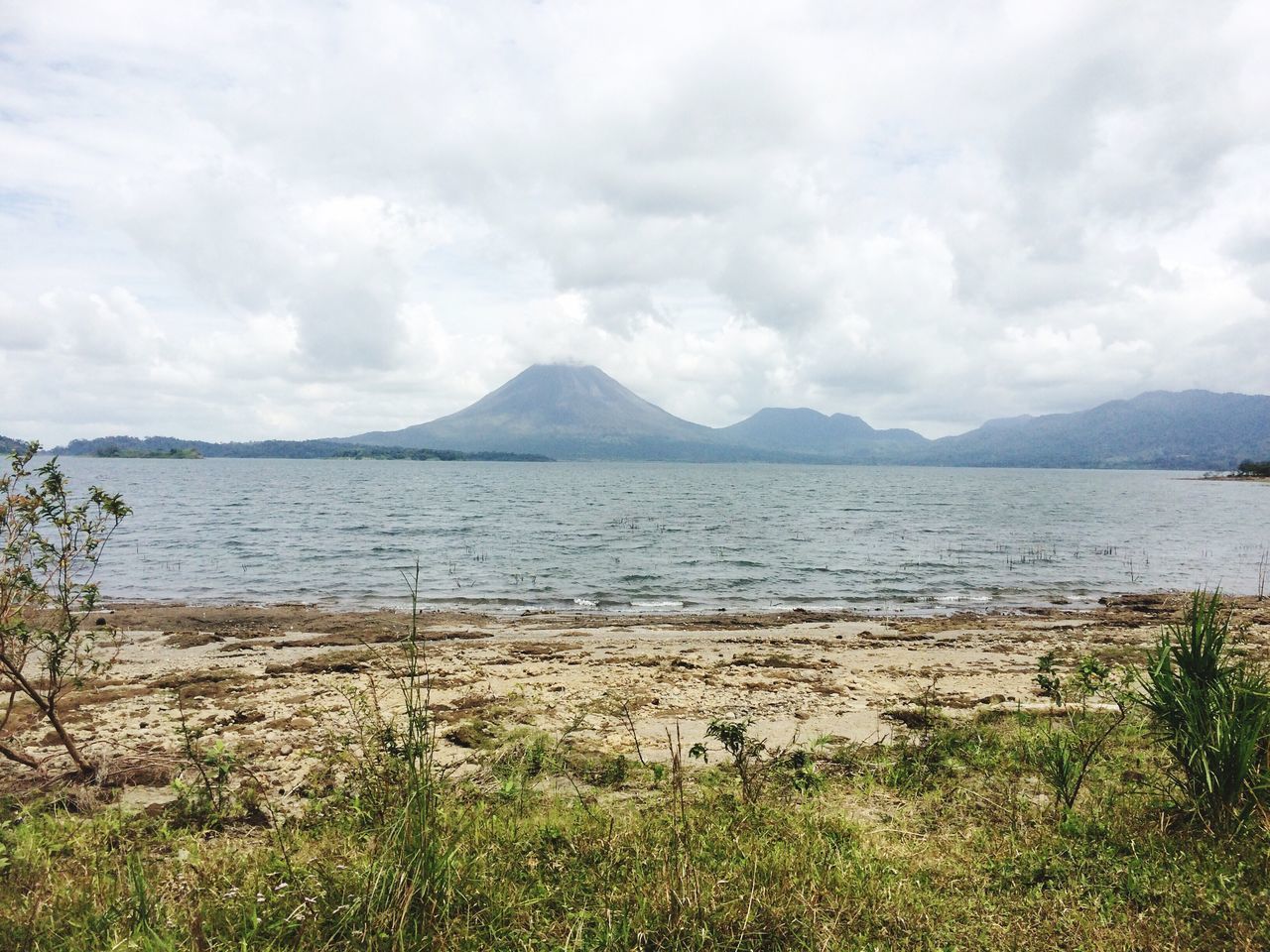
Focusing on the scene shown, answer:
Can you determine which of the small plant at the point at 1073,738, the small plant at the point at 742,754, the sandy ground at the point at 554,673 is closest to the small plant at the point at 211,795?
the sandy ground at the point at 554,673

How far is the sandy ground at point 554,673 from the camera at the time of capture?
9231 mm

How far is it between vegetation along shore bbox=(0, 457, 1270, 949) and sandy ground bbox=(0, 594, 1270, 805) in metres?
0.12

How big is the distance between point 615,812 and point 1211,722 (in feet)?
18.0

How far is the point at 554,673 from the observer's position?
13.4m

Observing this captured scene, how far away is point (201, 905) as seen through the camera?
3959 millimetres

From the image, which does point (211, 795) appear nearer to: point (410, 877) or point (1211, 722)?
point (410, 877)

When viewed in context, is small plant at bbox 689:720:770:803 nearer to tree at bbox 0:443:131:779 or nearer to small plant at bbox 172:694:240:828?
small plant at bbox 172:694:240:828

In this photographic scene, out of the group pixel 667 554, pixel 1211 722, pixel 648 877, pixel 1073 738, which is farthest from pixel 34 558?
pixel 667 554

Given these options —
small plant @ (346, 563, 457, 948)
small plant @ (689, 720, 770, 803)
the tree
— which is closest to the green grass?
small plant @ (346, 563, 457, 948)

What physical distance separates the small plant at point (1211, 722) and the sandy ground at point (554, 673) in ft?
3.38

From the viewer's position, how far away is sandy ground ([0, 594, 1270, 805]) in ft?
30.3

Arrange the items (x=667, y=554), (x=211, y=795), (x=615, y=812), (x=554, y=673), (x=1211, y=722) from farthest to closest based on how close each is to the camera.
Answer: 1. (x=667, y=554)
2. (x=554, y=673)
3. (x=615, y=812)
4. (x=211, y=795)
5. (x=1211, y=722)

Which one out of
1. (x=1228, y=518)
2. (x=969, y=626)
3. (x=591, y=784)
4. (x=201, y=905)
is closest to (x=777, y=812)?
(x=591, y=784)

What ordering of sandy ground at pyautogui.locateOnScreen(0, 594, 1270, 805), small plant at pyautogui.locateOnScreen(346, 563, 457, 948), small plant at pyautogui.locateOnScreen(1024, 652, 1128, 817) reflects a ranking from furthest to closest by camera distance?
sandy ground at pyautogui.locateOnScreen(0, 594, 1270, 805) → small plant at pyautogui.locateOnScreen(1024, 652, 1128, 817) → small plant at pyautogui.locateOnScreen(346, 563, 457, 948)
